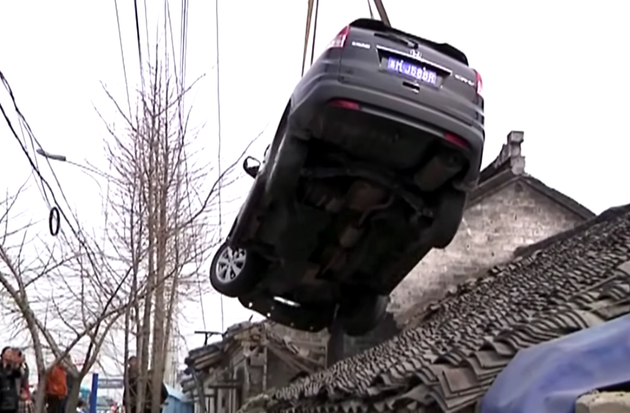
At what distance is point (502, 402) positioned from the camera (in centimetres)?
352

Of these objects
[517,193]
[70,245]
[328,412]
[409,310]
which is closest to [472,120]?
[328,412]

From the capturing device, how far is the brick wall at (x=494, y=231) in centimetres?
1488

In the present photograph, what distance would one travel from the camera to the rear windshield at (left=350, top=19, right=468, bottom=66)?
5.28m

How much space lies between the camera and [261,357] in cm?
1495

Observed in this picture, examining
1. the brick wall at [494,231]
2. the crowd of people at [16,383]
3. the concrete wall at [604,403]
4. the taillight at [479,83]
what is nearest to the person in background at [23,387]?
the crowd of people at [16,383]

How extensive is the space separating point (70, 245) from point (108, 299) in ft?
4.27

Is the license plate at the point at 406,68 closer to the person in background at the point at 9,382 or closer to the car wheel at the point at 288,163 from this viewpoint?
the car wheel at the point at 288,163

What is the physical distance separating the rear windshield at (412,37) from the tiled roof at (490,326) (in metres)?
1.89

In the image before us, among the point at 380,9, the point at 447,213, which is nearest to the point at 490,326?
the point at 447,213

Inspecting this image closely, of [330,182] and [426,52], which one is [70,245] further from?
[426,52]

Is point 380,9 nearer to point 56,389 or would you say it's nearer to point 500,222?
point 56,389

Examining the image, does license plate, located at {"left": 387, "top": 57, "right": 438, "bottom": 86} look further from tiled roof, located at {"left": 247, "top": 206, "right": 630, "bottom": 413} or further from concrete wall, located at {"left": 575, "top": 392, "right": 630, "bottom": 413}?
concrete wall, located at {"left": 575, "top": 392, "right": 630, "bottom": 413}

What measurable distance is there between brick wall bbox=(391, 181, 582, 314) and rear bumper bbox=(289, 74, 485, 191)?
382 inches

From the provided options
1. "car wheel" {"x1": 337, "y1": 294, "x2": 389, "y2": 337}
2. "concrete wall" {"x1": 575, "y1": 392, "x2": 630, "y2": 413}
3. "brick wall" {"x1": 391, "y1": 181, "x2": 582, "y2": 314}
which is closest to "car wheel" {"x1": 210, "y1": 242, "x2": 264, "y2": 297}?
"car wheel" {"x1": 337, "y1": 294, "x2": 389, "y2": 337}
